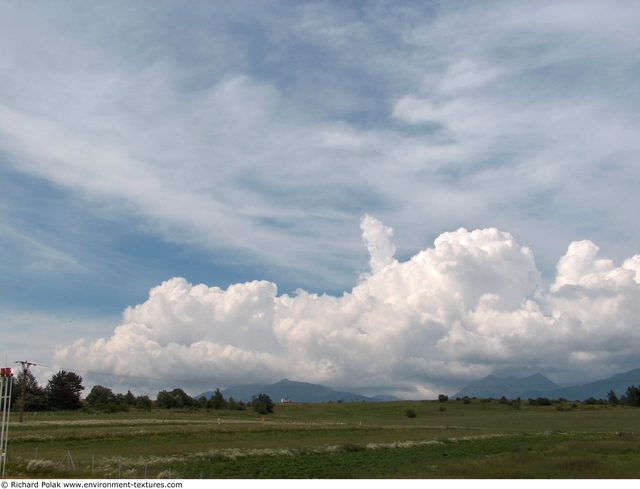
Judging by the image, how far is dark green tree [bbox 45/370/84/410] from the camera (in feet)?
588

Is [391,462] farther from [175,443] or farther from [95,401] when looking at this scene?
[95,401]

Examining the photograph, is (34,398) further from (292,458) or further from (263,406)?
(292,458)

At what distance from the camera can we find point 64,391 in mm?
180250

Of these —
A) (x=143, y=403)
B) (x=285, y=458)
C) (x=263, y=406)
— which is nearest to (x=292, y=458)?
(x=285, y=458)

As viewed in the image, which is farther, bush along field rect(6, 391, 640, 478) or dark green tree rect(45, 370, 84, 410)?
dark green tree rect(45, 370, 84, 410)

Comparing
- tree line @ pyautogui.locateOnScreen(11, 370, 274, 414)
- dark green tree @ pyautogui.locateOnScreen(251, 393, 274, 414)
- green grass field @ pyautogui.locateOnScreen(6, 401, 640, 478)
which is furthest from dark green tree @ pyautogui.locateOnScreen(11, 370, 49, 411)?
green grass field @ pyautogui.locateOnScreen(6, 401, 640, 478)

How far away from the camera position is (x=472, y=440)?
75.6 m

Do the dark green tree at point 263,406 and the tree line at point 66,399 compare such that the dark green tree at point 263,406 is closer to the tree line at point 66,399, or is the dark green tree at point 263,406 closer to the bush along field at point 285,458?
the tree line at point 66,399

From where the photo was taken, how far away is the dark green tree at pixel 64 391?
588 ft

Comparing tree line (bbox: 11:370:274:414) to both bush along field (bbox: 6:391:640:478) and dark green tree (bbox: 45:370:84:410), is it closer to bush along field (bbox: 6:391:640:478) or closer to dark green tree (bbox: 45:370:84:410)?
dark green tree (bbox: 45:370:84:410)

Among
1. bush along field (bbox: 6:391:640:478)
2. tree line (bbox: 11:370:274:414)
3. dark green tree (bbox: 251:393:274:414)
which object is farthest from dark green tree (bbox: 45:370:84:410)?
bush along field (bbox: 6:391:640:478)

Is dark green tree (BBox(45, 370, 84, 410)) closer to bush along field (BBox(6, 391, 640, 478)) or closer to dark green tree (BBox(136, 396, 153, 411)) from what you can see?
dark green tree (BBox(136, 396, 153, 411))

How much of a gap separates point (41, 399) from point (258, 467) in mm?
149489

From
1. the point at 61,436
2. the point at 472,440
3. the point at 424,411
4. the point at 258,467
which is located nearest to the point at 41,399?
the point at 424,411
